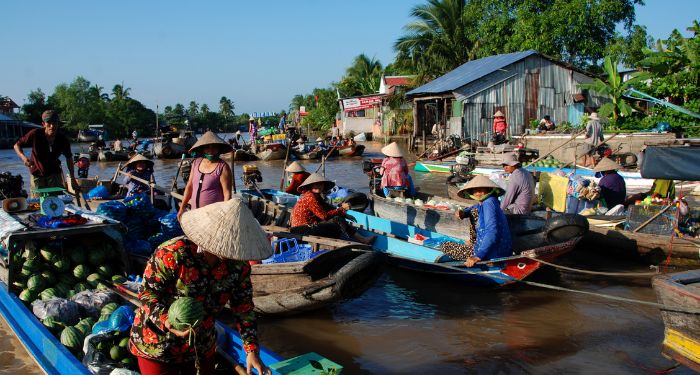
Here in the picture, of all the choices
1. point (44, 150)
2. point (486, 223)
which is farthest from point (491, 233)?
point (44, 150)

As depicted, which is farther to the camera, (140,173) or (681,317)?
(140,173)

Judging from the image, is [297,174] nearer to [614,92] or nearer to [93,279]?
[93,279]

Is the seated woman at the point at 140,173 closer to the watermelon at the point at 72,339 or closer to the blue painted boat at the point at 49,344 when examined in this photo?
the blue painted boat at the point at 49,344

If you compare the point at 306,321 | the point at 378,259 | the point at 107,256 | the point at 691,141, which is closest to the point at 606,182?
the point at 691,141

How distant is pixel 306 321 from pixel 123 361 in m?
2.64

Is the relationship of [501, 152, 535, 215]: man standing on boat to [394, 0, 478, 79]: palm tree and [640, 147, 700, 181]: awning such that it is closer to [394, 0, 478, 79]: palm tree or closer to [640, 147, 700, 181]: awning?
[640, 147, 700, 181]: awning

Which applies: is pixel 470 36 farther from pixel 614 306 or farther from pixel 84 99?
pixel 84 99

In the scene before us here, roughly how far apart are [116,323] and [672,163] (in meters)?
5.60

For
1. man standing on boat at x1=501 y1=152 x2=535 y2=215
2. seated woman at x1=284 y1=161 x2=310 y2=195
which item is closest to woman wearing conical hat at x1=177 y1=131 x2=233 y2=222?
seated woman at x1=284 y1=161 x2=310 y2=195

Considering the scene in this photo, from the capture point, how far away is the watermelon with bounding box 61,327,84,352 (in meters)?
4.33

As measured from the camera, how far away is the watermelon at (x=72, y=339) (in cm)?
433

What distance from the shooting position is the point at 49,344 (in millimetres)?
4250

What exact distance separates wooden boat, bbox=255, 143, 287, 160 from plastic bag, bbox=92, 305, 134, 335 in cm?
2354

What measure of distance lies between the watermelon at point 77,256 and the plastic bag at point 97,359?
5.71 ft
